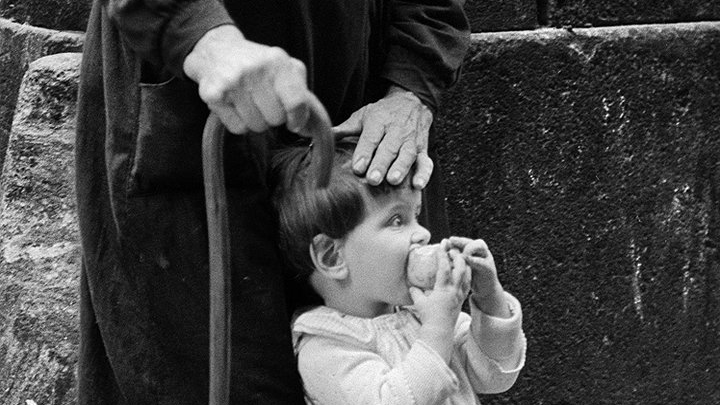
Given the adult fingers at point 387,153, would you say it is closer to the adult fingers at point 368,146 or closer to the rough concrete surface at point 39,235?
the adult fingers at point 368,146

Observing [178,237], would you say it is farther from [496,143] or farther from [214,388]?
[496,143]

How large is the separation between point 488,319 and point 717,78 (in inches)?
47.4

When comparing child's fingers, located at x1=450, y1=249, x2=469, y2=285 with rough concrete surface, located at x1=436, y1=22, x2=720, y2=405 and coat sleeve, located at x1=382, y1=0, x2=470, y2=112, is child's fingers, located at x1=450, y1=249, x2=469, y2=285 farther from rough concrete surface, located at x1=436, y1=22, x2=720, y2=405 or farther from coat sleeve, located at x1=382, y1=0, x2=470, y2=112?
rough concrete surface, located at x1=436, y1=22, x2=720, y2=405

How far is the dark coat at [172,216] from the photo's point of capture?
2.05m

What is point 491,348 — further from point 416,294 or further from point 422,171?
point 422,171

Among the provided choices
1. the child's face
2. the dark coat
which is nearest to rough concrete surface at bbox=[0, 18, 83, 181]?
the dark coat

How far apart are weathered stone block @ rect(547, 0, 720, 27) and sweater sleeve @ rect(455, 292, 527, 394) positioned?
100cm

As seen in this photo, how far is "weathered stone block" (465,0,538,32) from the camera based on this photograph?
2.98 metres

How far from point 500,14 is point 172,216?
116cm

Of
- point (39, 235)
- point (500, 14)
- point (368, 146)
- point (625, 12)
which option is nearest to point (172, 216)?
point (368, 146)

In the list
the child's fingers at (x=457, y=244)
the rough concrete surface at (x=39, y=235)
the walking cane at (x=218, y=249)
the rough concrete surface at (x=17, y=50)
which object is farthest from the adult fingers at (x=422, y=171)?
the rough concrete surface at (x=17, y=50)

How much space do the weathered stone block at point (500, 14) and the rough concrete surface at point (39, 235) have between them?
83cm

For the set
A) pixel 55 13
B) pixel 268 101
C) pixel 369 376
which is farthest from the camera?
pixel 55 13

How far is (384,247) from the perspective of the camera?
7.01ft
